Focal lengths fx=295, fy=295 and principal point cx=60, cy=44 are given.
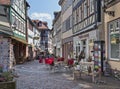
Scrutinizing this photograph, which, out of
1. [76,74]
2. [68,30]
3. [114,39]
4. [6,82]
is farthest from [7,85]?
[68,30]

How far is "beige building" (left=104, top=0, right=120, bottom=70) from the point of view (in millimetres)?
17253

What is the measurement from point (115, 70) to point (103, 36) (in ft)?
A: 11.6

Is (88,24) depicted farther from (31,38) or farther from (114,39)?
(31,38)

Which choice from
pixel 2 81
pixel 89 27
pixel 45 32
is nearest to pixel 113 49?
pixel 89 27

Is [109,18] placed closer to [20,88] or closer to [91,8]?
[91,8]

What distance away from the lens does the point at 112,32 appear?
1838 cm

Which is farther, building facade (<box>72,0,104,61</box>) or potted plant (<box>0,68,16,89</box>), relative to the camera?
building facade (<box>72,0,104,61</box>)

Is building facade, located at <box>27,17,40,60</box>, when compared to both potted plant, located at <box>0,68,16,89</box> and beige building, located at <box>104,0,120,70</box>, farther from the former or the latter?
potted plant, located at <box>0,68,16,89</box>

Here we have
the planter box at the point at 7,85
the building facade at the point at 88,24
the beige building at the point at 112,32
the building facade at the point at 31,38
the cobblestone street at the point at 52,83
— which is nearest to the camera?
the planter box at the point at 7,85

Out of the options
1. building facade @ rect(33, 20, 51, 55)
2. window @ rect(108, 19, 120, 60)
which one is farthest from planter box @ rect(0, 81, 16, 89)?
building facade @ rect(33, 20, 51, 55)

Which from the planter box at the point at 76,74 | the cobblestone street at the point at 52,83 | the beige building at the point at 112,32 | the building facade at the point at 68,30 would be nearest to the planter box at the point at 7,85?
the cobblestone street at the point at 52,83

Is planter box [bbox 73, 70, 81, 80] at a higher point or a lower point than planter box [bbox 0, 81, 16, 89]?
lower

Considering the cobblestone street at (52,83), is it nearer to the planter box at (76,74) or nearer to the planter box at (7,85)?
the planter box at (76,74)

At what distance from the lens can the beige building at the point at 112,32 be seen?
17.3 metres
